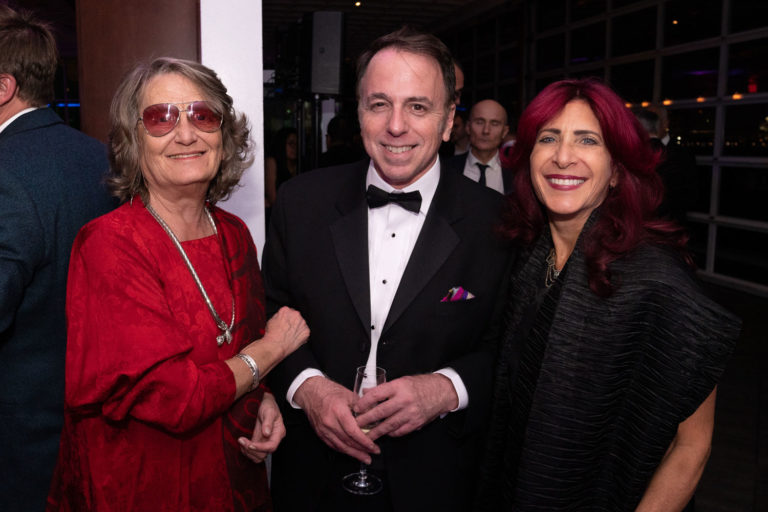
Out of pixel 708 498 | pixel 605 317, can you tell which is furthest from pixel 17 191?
pixel 708 498

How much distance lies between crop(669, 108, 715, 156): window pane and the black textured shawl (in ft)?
22.3

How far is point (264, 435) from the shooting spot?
1.62 meters

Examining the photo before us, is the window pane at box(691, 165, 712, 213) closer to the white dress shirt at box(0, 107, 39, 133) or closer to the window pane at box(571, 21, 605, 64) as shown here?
the window pane at box(571, 21, 605, 64)

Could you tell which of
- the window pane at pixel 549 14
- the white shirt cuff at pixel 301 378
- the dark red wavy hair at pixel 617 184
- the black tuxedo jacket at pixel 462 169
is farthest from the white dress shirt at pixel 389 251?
the window pane at pixel 549 14

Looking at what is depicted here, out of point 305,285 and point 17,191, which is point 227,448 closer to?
point 305,285

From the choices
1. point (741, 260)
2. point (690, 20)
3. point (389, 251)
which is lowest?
point (741, 260)

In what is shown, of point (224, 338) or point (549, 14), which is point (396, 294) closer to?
point (224, 338)

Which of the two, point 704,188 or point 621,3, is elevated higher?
point 621,3

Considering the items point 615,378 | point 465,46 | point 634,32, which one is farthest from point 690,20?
point 615,378

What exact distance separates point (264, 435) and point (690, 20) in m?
7.89

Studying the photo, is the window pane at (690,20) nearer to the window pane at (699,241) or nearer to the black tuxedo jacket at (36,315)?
the window pane at (699,241)

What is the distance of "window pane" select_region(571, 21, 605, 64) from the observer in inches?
345

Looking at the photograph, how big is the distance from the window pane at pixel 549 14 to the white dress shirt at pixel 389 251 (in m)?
8.89

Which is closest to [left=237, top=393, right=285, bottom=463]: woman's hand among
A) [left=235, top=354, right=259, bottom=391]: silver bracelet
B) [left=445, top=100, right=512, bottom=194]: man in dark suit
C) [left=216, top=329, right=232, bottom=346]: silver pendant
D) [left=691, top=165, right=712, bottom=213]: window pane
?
[left=235, top=354, right=259, bottom=391]: silver bracelet
